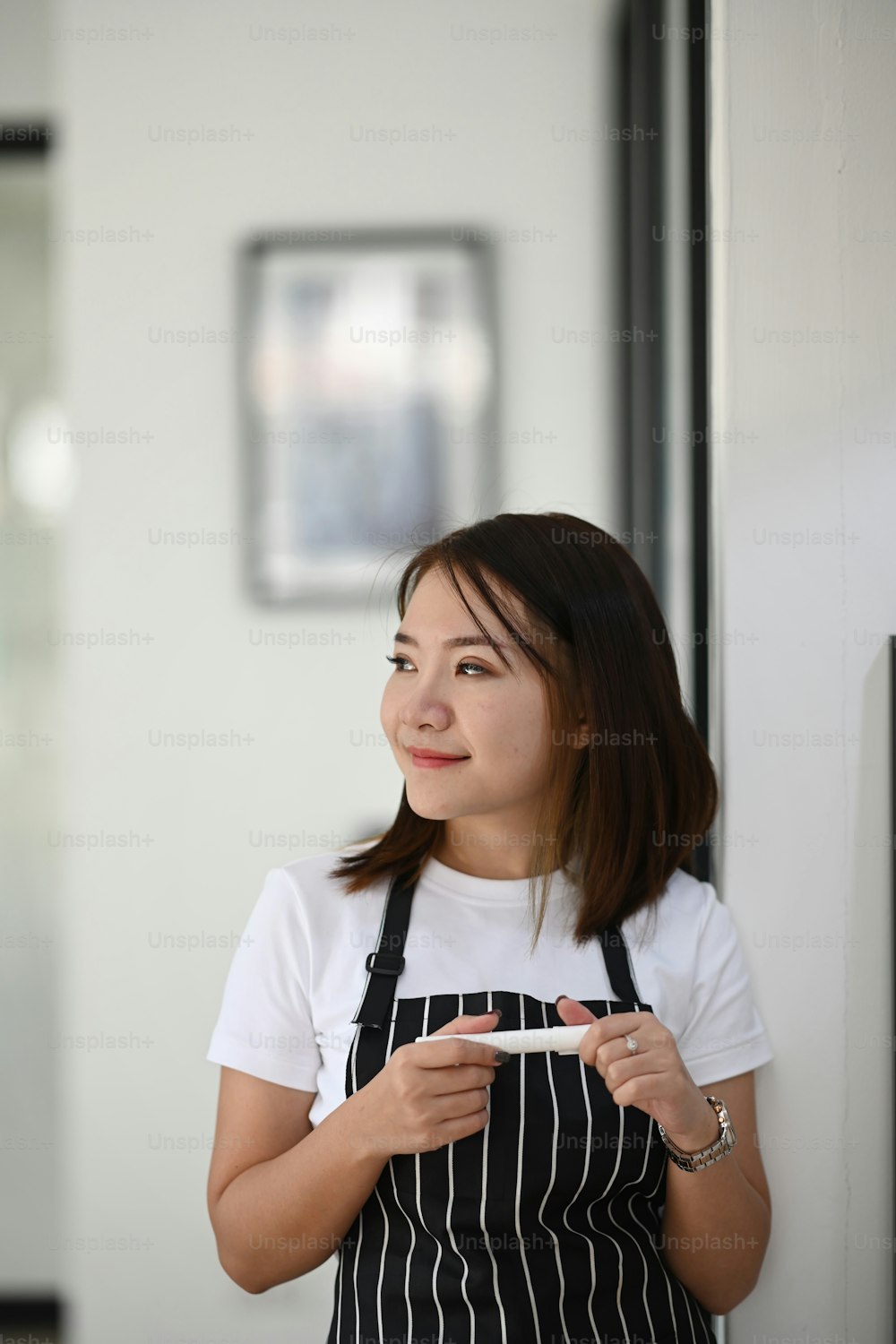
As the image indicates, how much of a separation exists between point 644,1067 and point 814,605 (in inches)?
22.7

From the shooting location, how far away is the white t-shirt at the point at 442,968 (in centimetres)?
114

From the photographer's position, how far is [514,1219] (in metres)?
1.06

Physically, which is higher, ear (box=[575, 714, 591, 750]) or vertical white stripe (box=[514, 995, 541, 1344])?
ear (box=[575, 714, 591, 750])

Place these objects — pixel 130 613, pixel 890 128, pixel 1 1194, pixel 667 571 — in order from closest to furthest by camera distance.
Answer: pixel 890 128 → pixel 667 571 → pixel 130 613 → pixel 1 1194

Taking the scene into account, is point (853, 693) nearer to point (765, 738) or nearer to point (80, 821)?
point (765, 738)

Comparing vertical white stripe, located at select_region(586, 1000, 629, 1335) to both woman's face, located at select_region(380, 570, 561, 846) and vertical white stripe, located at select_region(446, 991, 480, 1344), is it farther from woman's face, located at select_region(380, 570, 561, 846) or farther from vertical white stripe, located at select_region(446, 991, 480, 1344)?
woman's face, located at select_region(380, 570, 561, 846)

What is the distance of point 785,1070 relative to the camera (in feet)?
4.17

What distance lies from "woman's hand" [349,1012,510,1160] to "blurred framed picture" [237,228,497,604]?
108 centimetres

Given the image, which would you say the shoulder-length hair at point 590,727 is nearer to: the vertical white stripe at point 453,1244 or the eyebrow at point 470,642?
the eyebrow at point 470,642

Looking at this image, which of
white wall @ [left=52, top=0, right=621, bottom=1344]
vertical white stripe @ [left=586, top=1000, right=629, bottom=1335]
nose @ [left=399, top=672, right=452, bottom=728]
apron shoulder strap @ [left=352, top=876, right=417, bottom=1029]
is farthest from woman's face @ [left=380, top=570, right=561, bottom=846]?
white wall @ [left=52, top=0, right=621, bottom=1344]

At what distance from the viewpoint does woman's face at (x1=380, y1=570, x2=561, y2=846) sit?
3.67 ft

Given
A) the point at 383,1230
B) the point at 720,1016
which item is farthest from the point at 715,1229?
the point at 383,1230

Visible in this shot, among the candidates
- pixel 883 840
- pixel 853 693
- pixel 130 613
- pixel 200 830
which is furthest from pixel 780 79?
pixel 200 830

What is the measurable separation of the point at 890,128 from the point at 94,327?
50.6 inches
